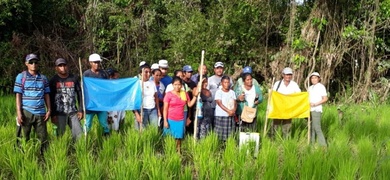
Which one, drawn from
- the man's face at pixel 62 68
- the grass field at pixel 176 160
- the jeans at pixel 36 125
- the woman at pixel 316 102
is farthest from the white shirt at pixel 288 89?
the jeans at pixel 36 125

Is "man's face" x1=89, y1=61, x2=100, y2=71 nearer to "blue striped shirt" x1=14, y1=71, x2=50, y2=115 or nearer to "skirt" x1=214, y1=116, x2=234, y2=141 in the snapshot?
"blue striped shirt" x1=14, y1=71, x2=50, y2=115

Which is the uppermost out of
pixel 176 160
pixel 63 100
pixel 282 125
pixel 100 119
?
pixel 63 100

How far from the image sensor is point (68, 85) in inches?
196

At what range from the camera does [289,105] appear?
5902 millimetres

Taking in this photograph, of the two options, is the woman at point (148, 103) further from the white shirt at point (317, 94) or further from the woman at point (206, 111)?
the white shirt at point (317, 94)

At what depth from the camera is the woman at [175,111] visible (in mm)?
5344

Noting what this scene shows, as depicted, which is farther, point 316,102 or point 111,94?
point 316,102

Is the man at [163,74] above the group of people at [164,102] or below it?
above

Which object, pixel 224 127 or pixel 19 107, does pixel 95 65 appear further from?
pixel 224 127

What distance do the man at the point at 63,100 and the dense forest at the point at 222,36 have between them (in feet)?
22.3

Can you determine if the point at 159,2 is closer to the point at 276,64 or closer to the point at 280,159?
the point at 276,64

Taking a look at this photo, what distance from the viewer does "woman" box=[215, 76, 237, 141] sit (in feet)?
18.0

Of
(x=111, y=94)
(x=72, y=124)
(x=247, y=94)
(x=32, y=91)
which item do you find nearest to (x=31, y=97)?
(x=32, y=91)

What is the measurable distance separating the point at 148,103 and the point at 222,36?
684 cm
